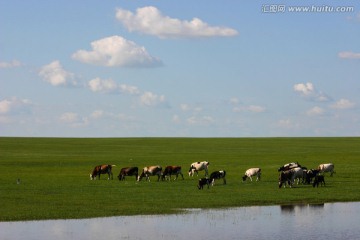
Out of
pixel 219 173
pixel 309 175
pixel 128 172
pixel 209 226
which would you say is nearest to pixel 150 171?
pixel 128 172

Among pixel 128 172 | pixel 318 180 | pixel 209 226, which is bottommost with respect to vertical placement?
pixel 209 226

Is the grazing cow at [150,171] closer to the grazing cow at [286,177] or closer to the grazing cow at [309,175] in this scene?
the grazing cow at [286,177]

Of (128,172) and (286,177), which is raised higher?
(286,177)

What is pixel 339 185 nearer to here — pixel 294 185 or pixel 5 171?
pixel 294 185

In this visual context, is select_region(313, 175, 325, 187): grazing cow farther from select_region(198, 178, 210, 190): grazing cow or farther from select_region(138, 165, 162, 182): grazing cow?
select_region(138, 165, 162, 182): grazing cow

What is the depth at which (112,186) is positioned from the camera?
42.8m

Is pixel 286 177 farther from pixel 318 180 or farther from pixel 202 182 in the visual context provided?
pixel 202 182

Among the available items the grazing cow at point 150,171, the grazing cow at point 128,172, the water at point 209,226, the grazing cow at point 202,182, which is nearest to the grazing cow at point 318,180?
the grazing cow at point 202,182

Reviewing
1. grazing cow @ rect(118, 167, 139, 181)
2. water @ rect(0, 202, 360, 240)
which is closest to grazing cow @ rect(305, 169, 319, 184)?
water @ rect(0, 202, 360, 240)

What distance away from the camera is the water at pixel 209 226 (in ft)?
81.2

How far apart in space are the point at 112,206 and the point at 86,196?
15.1 feet

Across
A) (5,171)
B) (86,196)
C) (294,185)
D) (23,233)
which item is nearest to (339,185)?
Answer: (294,185)

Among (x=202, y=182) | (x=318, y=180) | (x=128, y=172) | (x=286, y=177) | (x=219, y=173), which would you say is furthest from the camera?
(x=128, y=172)

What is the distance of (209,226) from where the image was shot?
1059 inches
